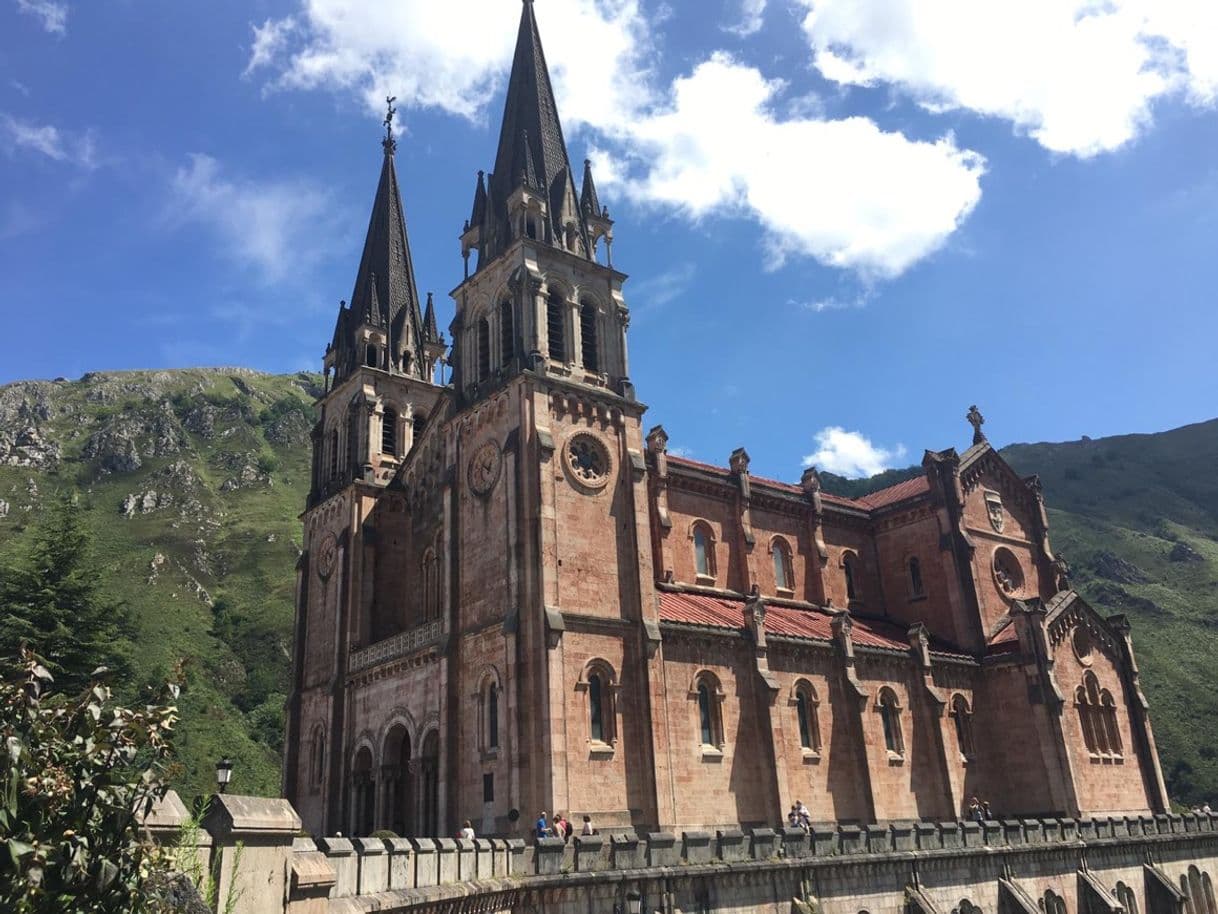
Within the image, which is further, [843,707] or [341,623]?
[341,623]

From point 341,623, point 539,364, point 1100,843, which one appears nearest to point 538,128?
point 539,364

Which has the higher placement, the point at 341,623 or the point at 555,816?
the point at 341,623

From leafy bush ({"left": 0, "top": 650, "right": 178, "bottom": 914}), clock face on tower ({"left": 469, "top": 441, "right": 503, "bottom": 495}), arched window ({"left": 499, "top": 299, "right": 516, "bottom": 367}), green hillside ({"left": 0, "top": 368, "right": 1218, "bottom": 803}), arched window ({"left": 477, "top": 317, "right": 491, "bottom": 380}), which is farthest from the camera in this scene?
green hillside ({"left": 0, "top": 368, "right": 1218, "bottom": 803})

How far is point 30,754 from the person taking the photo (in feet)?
23.8

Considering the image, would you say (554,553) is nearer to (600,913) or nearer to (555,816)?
(555,816)

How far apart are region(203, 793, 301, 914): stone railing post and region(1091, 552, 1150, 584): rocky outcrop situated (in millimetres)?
112363

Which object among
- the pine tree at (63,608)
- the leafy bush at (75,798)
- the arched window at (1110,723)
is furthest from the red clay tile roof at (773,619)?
the leafy bush at (75,798)

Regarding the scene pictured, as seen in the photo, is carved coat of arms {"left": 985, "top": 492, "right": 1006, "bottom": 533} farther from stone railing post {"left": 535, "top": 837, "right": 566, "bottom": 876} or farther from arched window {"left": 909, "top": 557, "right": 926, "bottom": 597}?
stone railing post {"left": 535, "top": 837, "right": 566, "bottom": 876}

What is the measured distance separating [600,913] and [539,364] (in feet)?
59.1

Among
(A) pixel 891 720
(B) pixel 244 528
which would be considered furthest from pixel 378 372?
(B) pixel 244 528

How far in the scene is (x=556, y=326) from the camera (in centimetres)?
3706

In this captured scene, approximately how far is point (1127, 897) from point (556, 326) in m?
30.3

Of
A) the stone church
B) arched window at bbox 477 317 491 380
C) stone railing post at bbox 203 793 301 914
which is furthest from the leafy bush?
arched window at bbox 477 317 491 380

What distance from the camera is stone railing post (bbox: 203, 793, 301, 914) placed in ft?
31.8
